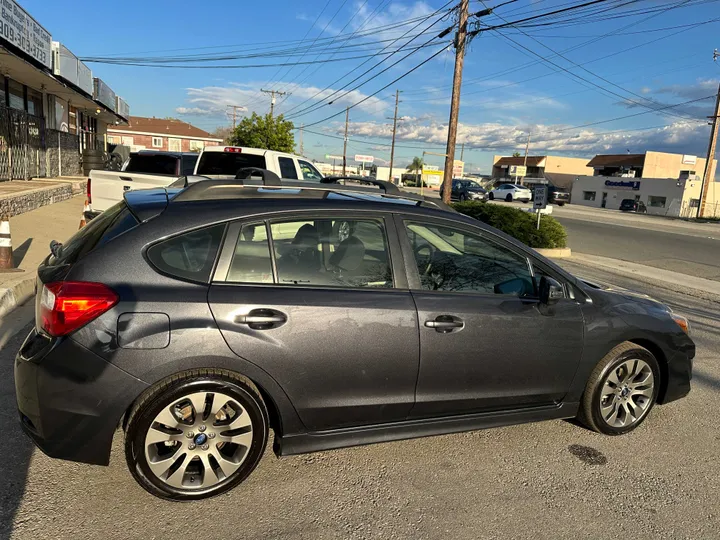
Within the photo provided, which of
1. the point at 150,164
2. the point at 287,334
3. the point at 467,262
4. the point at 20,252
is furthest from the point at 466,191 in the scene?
the point at 287,334

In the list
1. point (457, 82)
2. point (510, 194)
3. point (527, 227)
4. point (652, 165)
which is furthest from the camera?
point (652, 165)

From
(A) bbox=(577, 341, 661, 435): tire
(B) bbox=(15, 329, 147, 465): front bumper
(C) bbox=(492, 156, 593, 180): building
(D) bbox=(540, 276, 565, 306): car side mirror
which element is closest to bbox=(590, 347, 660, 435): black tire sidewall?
(A) bbox=(577, 341, 661, 435): tire

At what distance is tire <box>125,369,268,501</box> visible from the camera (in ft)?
8.52

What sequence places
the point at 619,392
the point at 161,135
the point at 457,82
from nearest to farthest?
the point at 619,392 < the point at 457,82 < the point at 161,135

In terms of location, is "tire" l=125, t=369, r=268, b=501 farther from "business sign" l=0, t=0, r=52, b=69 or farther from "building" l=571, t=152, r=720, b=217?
"building" l=571, t=152, r=720, b=217

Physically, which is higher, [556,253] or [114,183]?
[114,183]

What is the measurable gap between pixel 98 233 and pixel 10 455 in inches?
56.4

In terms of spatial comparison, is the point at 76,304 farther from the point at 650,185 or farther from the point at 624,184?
the point at 624,184

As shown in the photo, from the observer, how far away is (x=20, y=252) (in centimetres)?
820

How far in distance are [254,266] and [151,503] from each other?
1364mm

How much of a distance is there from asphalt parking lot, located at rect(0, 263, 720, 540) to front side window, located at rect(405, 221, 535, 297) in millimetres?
1104

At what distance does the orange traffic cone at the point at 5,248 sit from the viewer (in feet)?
22.3

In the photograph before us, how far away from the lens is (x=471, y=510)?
9.26 ft

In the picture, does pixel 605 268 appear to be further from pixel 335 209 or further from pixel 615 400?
pixel 335 209
